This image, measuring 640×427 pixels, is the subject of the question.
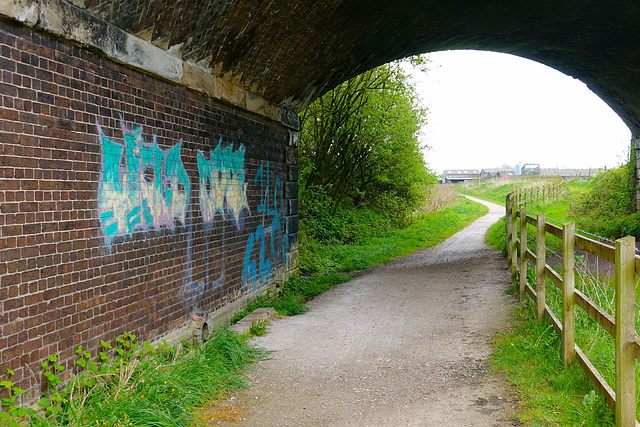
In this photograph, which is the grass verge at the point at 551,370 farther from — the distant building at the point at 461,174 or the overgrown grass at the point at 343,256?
the distant building at the point at 461,174

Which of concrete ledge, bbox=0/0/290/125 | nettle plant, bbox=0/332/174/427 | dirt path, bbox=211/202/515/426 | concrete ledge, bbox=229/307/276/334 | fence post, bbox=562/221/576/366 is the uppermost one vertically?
concrete ledge, bbox=0/0/290/125

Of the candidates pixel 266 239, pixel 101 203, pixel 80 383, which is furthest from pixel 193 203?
pixel 266 239

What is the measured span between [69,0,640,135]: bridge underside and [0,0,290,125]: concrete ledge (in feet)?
0.30

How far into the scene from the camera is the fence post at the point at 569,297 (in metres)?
4.63

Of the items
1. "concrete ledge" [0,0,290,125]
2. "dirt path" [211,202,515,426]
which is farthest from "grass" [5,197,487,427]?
"concrete ledge" [0,0,290,125]

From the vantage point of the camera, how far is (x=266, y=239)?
8.77 meters

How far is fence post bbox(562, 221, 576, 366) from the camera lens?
15.2 ft

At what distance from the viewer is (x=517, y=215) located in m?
9.16

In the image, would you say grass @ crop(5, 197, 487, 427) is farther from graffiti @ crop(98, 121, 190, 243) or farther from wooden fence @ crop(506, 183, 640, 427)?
wooden fence @ crop(506, 183, 640, 427)

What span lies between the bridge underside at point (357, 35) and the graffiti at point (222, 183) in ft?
3.52

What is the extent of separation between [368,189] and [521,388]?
1610 centimetres

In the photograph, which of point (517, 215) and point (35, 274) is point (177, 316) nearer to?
point (35, 274)

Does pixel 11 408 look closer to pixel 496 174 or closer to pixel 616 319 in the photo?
pixel 616 319

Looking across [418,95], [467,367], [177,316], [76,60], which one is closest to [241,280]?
[177,316]
